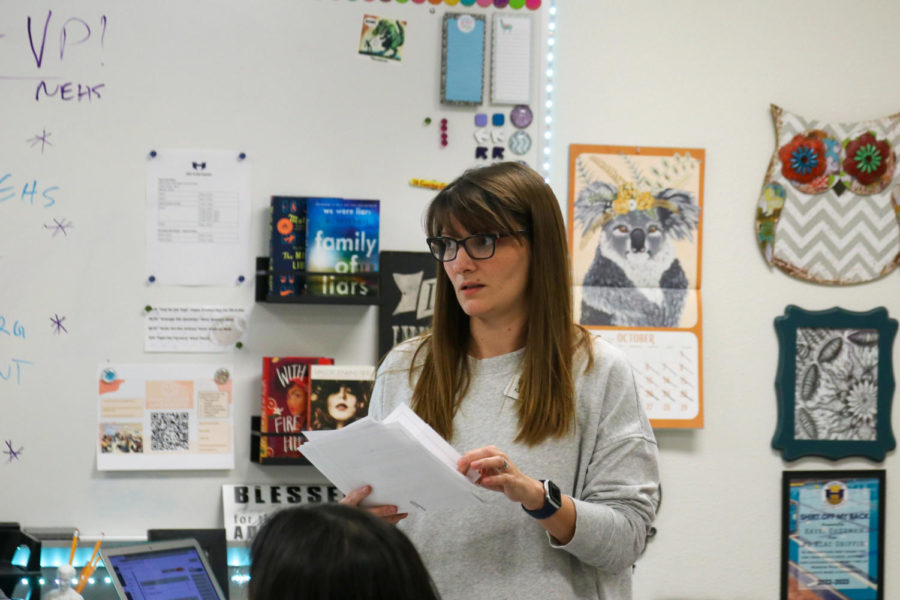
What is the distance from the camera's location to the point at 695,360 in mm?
2422

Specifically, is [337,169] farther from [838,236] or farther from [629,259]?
[838,236]

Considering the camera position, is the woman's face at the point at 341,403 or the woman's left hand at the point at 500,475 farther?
the woman's face at the point at 341,403

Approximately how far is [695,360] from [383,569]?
1.70 m

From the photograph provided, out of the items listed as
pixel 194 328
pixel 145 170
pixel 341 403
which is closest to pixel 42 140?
pixel 145 170

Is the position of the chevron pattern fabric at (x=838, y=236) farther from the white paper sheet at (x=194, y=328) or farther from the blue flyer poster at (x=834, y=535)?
the white paper sheet at (x=194, y=328)

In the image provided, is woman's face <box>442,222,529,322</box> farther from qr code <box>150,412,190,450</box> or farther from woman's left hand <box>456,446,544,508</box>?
qr code <box>150,412,190,450</box>

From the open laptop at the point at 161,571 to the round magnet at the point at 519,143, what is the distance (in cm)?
118

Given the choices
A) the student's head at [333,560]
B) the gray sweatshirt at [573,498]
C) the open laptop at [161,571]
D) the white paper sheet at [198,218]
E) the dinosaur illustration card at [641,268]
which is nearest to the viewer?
the student's head at [333,560]

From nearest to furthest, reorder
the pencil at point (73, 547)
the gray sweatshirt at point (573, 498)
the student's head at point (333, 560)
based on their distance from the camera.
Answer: the student's head at point (333, 560), the gray sweatshirt at point (573, 498), the pencil at point (73, 547)

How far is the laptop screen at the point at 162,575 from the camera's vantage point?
1818 millimetres

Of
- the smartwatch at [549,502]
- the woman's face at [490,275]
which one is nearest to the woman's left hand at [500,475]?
the smartwatch at [549,502]

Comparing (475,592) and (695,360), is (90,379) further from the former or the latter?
(695,360)

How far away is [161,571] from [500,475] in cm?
95

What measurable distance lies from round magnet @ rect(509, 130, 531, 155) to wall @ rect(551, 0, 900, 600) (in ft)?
0.30
